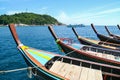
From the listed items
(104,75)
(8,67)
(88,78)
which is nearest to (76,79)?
(88,78)

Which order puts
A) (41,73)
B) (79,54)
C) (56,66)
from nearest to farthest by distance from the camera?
1. (41,73)
2. (56,66)
3. (79,54)

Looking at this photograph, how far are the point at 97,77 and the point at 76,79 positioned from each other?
1.17m

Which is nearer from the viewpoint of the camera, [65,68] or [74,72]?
[74,72]

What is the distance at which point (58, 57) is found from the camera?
483 inches

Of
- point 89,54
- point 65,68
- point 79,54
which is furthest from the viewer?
point 79,54

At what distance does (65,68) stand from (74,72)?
65 cm

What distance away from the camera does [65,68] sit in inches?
420

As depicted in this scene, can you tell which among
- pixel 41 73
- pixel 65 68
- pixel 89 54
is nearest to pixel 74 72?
pixel 65 68

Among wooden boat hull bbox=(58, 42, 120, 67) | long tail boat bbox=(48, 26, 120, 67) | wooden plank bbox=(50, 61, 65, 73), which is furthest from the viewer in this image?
wooden boat hull bbox=(58, 42, 120, 67)

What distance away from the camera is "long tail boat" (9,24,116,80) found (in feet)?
31.6

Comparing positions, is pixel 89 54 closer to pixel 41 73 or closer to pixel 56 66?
pixel 56 66

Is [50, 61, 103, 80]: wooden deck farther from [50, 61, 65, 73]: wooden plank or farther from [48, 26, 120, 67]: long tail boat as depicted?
[48, 26, 120, 67]: long tail boat

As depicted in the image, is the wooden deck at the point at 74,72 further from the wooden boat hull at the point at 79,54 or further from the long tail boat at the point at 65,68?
the wooden boat hull at the point at 79,54

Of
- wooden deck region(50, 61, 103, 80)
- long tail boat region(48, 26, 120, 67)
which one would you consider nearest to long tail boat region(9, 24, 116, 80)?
wooden deck region(50, 61, 103, 80)
